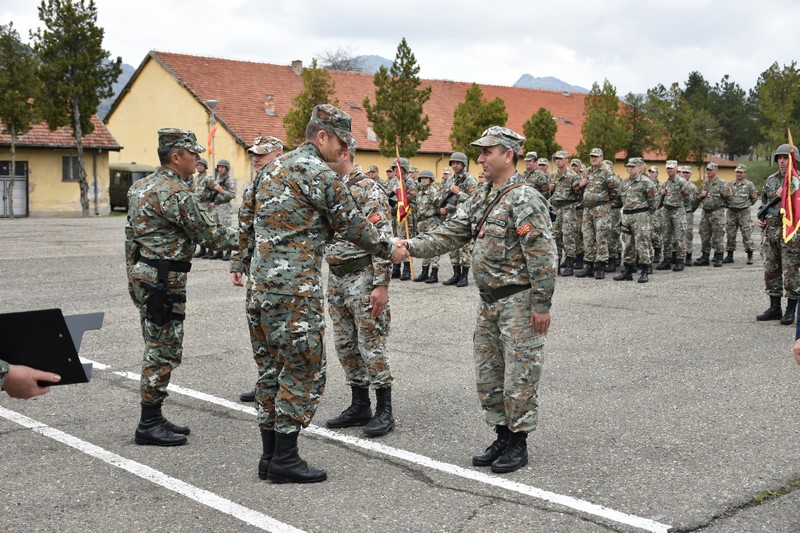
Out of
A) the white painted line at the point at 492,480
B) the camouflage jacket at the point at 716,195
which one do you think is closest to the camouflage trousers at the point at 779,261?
the white painted line at the point at 492,480

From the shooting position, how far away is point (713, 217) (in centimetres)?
Result: 1800

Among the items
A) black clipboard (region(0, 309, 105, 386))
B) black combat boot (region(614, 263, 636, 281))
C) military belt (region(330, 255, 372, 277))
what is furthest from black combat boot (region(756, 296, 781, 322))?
black clipboard (region(0, 309, 105, 386))

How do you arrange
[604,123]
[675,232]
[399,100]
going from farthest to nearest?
[604,123]
[399,100]
[675,232]

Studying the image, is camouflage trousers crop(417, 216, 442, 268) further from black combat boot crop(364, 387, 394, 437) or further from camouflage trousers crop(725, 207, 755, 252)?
black combat boot crop(364, 387, 394, 437)

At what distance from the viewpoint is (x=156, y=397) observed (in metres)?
5.87

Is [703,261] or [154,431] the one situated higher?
[703,261]

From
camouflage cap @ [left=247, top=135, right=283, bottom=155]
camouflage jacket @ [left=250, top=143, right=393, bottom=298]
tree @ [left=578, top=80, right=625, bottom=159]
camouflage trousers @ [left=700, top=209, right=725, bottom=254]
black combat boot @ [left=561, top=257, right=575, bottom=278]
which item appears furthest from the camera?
tree @ [left=578, top=80, right=625, bottom=159]

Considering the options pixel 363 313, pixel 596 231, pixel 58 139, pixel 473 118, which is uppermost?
pixel 473 118

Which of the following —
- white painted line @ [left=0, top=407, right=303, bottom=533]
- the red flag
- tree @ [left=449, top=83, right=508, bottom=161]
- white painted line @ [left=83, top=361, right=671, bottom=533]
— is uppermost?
tree @ [left=449, top=83, right=508, bottom=161]

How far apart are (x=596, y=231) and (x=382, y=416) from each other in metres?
9.97

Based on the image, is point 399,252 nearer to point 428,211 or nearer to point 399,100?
point 428,211

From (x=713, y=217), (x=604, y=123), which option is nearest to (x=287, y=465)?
(x=713, y=217)

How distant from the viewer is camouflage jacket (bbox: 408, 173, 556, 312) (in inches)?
205

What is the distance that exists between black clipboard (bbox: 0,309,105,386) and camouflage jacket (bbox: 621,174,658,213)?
13.3 m
